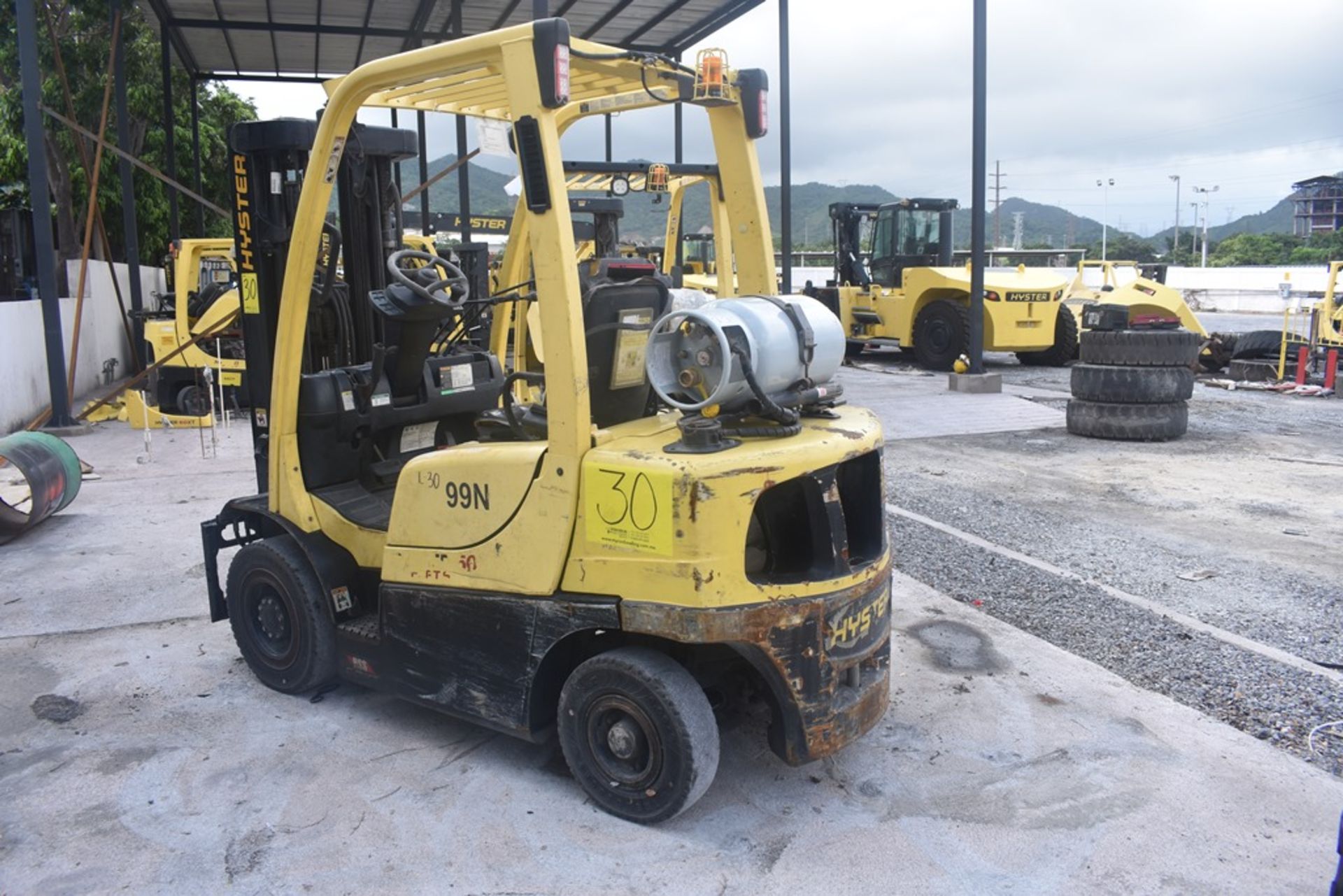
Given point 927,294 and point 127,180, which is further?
point 927,294

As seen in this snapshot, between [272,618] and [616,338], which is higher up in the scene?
[616,338]

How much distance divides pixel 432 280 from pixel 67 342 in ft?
43.1

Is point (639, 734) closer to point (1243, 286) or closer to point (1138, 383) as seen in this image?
point (1138, 383)

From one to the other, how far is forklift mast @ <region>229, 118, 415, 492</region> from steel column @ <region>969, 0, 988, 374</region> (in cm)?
1062

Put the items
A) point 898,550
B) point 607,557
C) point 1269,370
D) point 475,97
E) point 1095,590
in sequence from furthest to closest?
point 1269,370 < point 898,550 < point 1095,590 < point 475,97 < point 607,557

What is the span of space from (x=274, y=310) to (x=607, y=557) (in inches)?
94.6

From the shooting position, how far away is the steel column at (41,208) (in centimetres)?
1144

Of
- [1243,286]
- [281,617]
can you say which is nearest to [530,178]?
[281,617]

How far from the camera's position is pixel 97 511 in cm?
817

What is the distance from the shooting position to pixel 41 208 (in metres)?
11.4

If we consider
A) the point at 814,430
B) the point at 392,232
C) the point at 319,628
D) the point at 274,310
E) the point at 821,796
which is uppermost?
the point at 392,232

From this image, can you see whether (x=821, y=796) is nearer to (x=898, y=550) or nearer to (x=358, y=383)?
(x=358, y=383)

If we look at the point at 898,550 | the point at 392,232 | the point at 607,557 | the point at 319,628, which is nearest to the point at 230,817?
the point at 319,628

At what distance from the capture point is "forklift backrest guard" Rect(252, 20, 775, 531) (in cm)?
338
